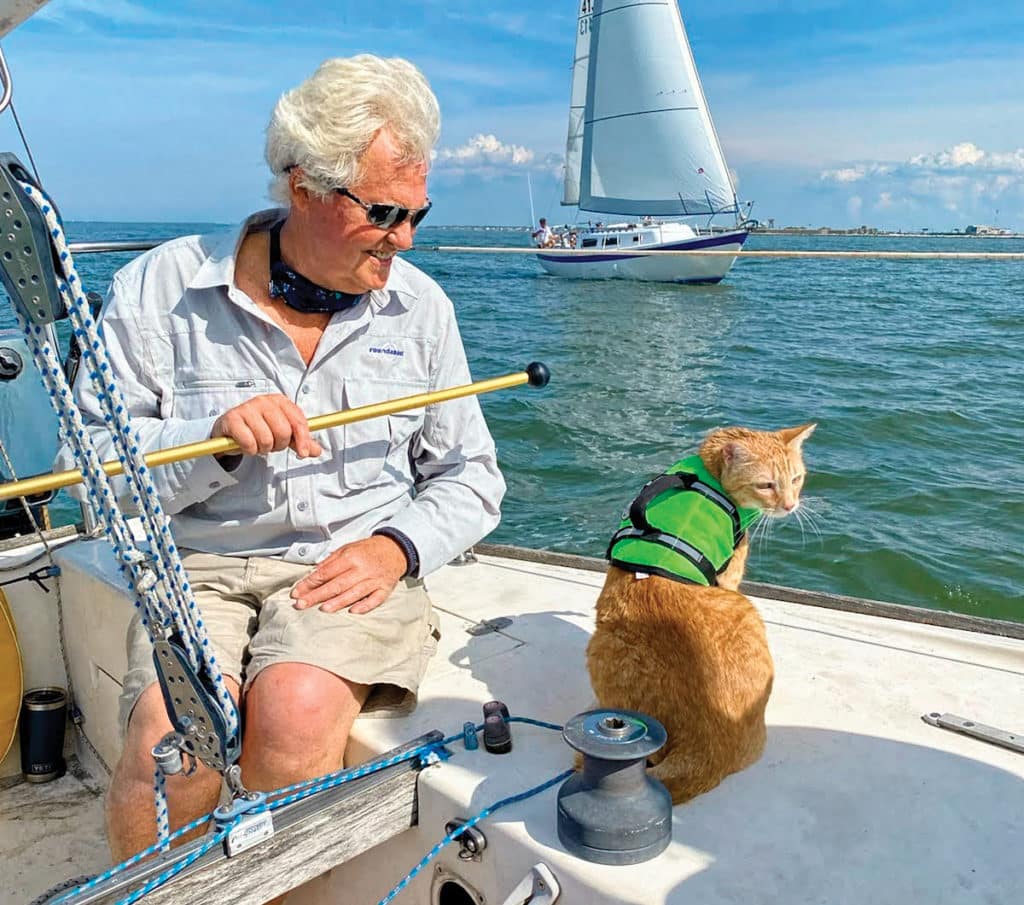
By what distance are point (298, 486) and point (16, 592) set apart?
49.1 inches

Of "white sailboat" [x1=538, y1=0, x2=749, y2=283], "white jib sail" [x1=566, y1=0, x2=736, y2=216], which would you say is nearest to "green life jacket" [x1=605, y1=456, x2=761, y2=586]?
"white sailboat" [x1=538, y1=0, x2=749, y2=283]

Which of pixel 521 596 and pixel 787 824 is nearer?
pixel 787 824

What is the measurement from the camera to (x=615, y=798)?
1.38m

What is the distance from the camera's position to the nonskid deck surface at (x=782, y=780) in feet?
4.49

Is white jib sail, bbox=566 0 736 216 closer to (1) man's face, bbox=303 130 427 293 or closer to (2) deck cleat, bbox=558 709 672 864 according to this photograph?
(1) man's face, bbox=303 130 427 293

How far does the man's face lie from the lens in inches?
70.7

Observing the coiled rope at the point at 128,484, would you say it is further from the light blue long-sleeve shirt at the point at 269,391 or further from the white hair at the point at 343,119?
the white hair at the point at 343,119

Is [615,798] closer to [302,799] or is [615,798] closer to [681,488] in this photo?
[302,799]

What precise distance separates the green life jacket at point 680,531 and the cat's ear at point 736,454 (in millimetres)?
119

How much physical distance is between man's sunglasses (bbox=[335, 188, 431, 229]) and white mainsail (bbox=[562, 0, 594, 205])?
1430 inches

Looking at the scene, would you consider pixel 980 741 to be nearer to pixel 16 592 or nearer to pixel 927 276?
pixel 16 592

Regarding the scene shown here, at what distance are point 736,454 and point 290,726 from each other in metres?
1.19

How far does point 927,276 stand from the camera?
34938mm

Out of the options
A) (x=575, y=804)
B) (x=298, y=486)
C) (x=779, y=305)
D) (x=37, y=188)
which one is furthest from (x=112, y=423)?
(x=779, y=305)
